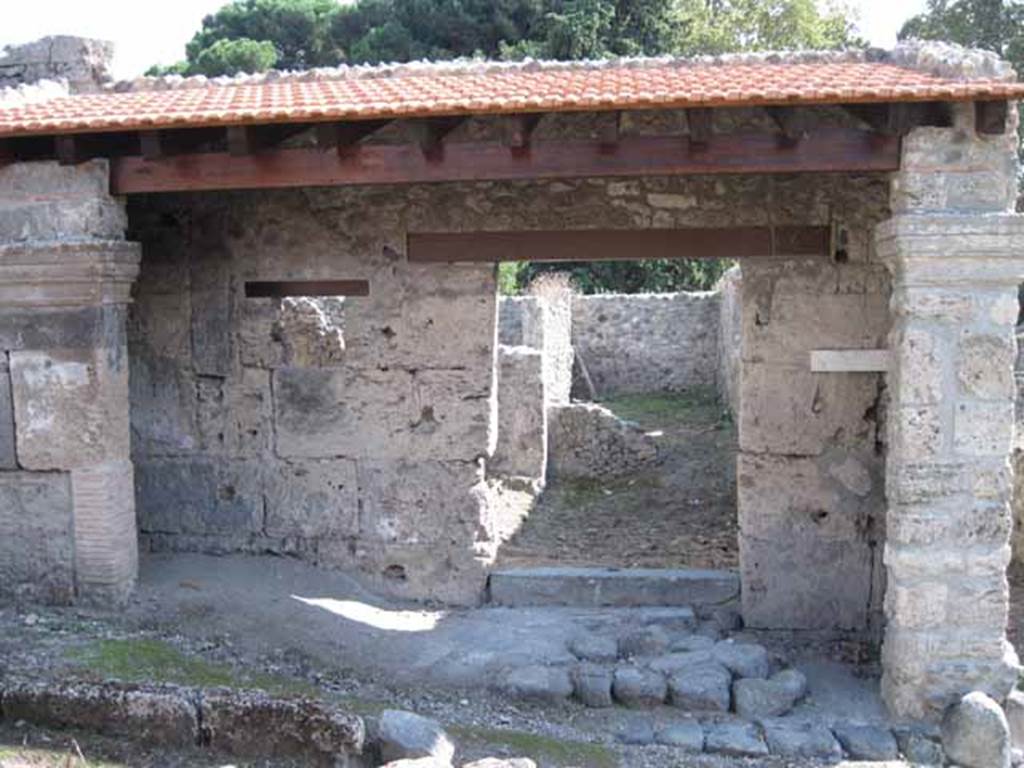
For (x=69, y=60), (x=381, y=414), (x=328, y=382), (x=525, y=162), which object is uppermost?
(x=69, y=60)

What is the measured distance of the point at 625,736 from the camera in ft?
20.5

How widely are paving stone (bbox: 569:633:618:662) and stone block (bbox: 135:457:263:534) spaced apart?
2.69m

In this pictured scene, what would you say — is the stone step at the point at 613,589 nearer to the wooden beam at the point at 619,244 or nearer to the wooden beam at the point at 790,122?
the wooden beam at the point at 619,244

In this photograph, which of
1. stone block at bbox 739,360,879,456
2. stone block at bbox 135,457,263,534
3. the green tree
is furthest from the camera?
the green tree

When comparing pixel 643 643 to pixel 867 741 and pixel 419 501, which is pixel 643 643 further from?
pixel 419 501

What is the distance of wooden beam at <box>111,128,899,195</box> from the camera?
6332 mm

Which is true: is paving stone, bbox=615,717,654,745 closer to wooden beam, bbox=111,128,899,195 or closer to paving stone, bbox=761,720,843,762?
paving stone, bbox=761,720,843,762

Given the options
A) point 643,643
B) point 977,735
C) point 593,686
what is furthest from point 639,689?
point 977,735

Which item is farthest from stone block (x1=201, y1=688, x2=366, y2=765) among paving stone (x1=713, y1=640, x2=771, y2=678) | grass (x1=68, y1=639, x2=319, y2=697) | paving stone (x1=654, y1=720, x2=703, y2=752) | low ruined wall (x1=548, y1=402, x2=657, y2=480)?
low ruined wall (x1=548, y1=402, x2=657, y2=480)

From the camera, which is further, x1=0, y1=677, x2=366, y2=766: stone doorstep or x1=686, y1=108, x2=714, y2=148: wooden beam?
x1=686, y1=108, x2=714, y2=148: wooden beam

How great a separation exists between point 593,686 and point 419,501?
2144 millimetres

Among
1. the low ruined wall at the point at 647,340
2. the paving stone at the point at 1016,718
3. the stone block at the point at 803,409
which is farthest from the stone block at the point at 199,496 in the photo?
the low ruined wall at the point at 647,340

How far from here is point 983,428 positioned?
6184 millimetres

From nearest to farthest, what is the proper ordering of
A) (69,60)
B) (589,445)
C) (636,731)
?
1. (636,731)
2. (69,60)
3. (589,445)
